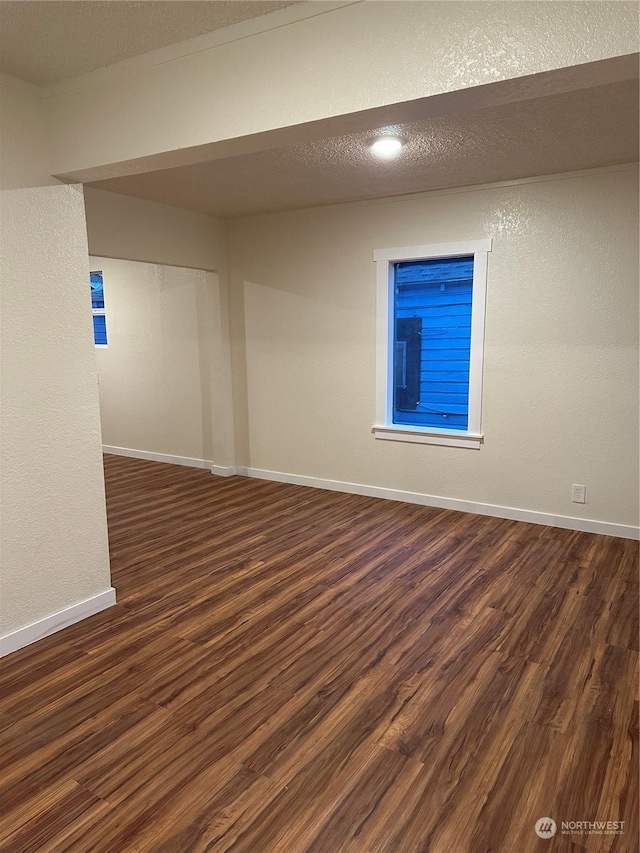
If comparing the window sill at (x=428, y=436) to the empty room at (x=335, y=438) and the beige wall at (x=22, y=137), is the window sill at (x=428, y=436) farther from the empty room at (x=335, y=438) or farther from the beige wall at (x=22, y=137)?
the beige wall at (x=22, y=137)

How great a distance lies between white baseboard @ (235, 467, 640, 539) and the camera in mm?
3994

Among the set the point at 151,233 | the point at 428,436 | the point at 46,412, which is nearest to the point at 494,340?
the point at 428,436

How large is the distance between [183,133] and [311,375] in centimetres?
307

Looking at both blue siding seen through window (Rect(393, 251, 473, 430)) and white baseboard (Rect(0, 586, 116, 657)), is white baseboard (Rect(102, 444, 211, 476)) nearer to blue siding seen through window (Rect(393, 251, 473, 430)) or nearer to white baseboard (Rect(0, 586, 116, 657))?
blue siding seen through window (Rect(393, 251, 473, 430))

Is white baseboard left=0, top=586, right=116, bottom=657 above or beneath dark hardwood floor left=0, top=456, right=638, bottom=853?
above

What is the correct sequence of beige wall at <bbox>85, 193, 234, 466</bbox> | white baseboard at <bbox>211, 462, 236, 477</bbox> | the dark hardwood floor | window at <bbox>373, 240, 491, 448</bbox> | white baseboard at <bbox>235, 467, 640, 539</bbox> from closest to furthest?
the dark hardwood floor
white baseboard at <bbox>235, 467, 640, 539</bbox>
window at <bbox>373, 240, 491, 448</bbox>
beige wall at <bbox>85, 193, 234, 466</bbox>
white baseboard at <bbox>211, 462, 236, 477</bbox>

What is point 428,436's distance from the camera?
4641 millimetres

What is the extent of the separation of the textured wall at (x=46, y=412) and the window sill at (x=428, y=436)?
2560mm

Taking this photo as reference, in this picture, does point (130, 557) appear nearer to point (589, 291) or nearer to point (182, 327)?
point (182, 327)

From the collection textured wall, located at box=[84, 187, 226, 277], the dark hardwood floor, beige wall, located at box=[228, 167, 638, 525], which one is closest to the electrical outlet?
beige wall, located at box=[228, 167, 638, 525]

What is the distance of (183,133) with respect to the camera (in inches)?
87.5

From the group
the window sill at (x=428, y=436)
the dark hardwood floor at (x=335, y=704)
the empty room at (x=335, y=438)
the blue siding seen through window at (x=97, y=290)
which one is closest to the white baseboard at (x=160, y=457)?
the empty room at (x=335, y=438)

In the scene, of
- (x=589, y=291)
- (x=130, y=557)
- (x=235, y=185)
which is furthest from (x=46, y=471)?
(x=589, y=291)

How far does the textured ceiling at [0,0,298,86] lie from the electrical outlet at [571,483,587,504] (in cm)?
347
